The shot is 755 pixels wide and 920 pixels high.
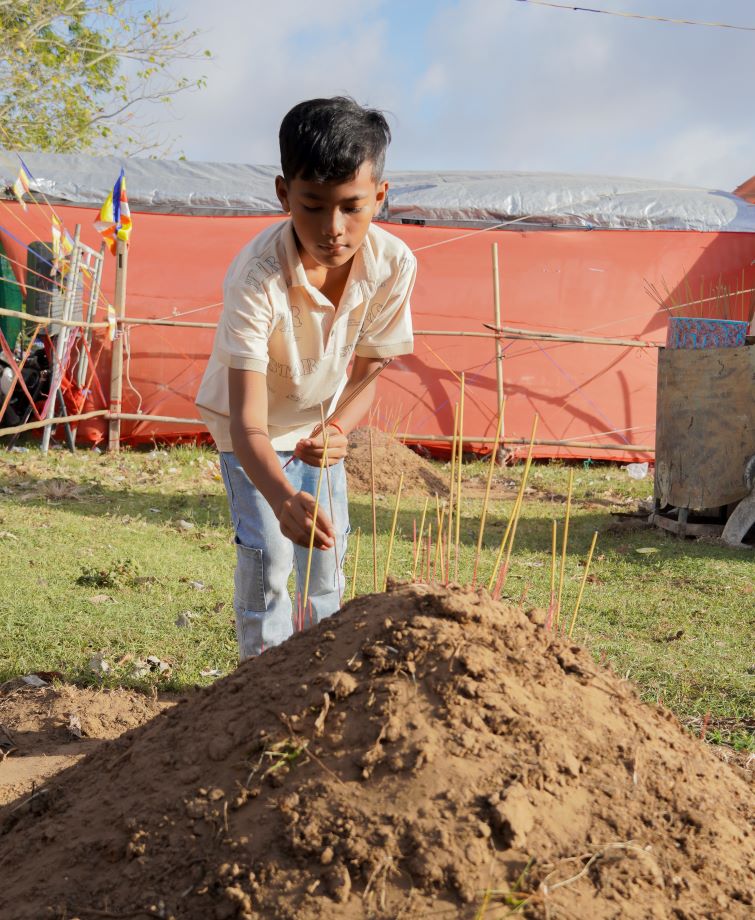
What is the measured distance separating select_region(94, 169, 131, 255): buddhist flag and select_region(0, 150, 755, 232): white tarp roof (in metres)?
0.94

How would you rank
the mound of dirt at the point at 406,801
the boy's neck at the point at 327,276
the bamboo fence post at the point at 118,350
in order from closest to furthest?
the mound of dirt at the point at 406,801, the boy's neck at the point at 327,276, the bamboo fence post at the point at 118,350

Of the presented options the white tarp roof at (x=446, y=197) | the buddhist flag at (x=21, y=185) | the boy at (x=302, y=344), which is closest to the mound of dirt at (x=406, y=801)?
the boy at (x=302, y=344)

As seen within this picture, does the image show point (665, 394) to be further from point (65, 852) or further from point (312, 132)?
point (65, 852)

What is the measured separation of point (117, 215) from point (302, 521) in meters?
7.46

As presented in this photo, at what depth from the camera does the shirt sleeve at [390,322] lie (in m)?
2.75

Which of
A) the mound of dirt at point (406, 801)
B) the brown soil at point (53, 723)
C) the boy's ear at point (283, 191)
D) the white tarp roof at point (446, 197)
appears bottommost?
the brown soil at point (53, 723)

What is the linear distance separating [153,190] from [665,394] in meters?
5.94

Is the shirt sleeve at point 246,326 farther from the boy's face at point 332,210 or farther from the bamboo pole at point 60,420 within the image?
the bamboo pole at point 60,420

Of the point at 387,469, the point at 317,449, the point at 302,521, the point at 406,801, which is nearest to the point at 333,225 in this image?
the point at 317,449

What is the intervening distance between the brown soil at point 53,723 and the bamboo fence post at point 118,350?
19.9 feet

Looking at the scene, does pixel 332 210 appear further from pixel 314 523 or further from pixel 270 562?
pixel 270 562

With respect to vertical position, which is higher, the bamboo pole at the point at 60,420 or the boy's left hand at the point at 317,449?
the boy's left hand at the point at 317,449

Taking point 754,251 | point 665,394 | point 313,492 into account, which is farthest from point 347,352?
point 754,251

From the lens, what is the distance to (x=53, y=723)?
3.05 metres
